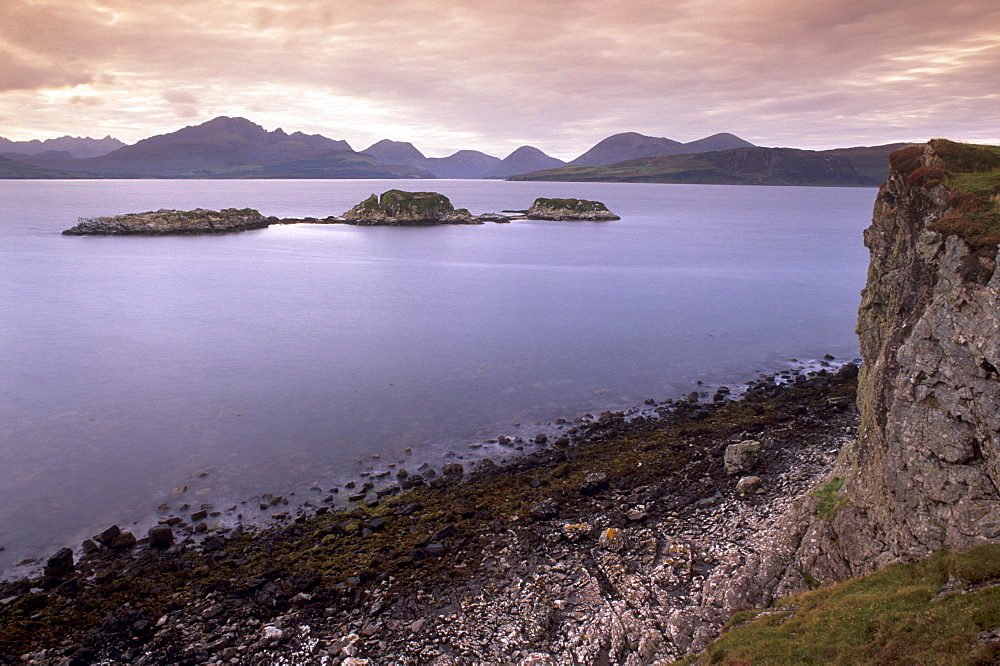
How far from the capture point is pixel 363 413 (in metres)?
32.0

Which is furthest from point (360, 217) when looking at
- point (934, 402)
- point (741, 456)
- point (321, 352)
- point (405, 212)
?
point (934, 402)

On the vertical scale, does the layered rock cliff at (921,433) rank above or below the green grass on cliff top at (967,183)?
below

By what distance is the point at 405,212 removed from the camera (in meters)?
146

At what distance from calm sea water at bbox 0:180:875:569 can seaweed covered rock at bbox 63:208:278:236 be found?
81.2ft

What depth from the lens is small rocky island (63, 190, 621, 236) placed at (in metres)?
123

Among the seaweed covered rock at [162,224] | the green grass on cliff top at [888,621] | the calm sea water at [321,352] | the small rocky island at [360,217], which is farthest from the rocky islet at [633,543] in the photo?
the small rocky island at [360,217]

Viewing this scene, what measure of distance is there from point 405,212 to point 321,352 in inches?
4269

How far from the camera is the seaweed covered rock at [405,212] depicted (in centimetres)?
14638

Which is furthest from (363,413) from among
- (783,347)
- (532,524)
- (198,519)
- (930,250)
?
(783,347)

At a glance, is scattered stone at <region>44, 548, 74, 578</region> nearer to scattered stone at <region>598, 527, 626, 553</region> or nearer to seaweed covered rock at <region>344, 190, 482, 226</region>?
scattered stone at <region>598, 527, 626, 553</region>

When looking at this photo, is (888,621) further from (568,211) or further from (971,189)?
(568,211)

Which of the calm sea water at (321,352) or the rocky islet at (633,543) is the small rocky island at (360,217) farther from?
the rocky islet at (633,543)

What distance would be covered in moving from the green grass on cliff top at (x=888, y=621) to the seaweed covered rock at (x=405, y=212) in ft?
456

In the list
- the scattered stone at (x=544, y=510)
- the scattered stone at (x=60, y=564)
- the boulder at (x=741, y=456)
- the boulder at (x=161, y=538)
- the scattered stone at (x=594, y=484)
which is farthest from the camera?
the boulder at (x=741, y=456)
